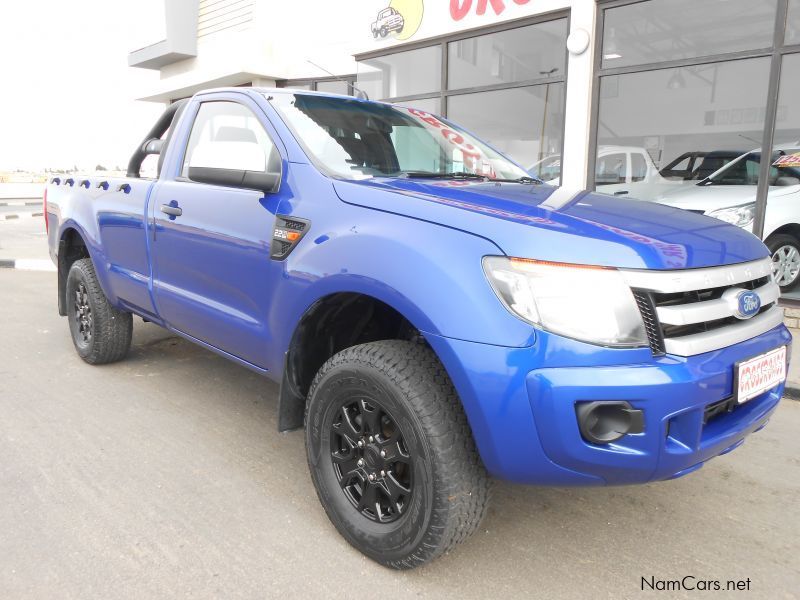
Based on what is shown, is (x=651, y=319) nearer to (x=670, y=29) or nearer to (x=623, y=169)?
(x=623, y=169)

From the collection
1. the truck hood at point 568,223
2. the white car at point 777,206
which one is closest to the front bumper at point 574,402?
the truck hood at point 568,223

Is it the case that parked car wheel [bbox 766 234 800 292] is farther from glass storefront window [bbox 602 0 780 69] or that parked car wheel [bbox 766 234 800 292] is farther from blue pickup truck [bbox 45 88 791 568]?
blue pickup truck [bbox 45 88 791 568]

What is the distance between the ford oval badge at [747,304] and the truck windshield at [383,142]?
1342 millimetres

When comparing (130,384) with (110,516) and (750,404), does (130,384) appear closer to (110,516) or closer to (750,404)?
(110,516)

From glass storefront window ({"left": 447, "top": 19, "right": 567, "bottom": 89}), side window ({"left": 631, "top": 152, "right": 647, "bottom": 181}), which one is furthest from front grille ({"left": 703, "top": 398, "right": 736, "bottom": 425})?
glass storefront window ({"left": 447, "top": 19, "right": 567, "bottom": 89})

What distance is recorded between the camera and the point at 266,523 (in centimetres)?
249

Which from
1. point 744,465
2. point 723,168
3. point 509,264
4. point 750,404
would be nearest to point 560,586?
point 750,404

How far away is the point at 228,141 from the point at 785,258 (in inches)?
232

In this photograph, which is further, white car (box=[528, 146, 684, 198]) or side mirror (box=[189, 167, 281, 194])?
white car (box=[528, 146, 684, 198])

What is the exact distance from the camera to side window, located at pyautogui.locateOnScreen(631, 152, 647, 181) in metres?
7.85

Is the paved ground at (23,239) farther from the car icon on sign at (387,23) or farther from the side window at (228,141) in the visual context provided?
the side window at (228,141)

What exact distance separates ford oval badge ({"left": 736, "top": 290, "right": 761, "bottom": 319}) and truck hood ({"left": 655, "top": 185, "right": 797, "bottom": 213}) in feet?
15.6

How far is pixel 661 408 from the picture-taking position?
1757mm

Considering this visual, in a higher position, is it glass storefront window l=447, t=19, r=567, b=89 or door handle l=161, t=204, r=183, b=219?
glass storefront window l=447, t=19, r=567, b=89
